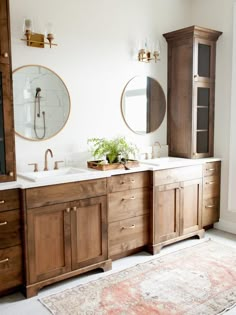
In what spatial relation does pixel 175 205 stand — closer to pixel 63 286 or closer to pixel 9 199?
pixel 63 286

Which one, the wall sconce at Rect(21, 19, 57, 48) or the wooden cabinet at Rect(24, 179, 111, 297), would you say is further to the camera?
the wall sconce at Rect(21, 19, 57, 48)

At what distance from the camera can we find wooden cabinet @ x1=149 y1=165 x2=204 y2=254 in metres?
3.32

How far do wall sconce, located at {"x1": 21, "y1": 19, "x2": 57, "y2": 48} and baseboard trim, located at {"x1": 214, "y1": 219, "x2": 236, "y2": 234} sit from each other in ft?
9.28

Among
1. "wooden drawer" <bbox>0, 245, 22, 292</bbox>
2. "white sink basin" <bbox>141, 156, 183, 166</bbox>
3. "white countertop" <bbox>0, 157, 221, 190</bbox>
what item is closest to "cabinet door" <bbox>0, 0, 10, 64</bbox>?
"white countertop" <bbox>0, 157, 221, 190</bbox>

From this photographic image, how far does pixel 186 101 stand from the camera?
3.88m

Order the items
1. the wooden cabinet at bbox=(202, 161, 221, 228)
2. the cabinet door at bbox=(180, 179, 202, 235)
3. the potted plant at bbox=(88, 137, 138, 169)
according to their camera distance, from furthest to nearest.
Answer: the wooden cabinet at bbox=(202, 161, 221, 228) → the cabinet door at bbox=(180, 179, 202, 235) → the potted plant at bbox=(88, 137, 138, 169)

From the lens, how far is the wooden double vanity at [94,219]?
2490 millimetres

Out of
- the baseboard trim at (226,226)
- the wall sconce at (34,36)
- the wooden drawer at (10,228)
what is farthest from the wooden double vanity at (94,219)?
the wall sconce at (34,36)

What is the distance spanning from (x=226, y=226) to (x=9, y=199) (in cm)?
269

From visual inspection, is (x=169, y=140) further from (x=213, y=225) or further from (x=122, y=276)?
(x=122, y=276)

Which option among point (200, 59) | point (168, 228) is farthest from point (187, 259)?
point (200, 59)

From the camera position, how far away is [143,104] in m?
3.88

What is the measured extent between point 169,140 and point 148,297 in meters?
2.11

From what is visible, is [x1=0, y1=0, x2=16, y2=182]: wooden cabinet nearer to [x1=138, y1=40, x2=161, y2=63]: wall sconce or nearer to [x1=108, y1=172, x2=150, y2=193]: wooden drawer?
[x1=108, y1=172, x2=150, y2=193]: wooden drawer
